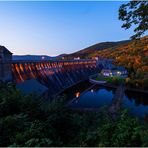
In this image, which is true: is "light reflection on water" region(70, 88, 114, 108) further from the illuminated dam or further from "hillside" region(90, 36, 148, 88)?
"hillside" region(90, 36, 148, 88)

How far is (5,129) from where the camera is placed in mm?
8109

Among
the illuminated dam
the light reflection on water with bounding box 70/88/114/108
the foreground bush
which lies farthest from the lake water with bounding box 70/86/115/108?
the foreground bush

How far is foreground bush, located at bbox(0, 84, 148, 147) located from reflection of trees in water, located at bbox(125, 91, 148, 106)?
34.2 metres

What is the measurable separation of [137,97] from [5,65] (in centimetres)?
3401

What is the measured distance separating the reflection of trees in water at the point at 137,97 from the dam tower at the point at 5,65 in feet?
90.4

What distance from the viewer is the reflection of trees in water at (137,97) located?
44.1 meters

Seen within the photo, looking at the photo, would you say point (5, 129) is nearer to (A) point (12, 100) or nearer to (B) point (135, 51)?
(A) point (12, 100)

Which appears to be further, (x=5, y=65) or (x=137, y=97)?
(x=137, y=97)

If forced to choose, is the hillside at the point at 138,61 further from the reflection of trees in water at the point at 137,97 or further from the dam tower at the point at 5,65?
the dam tower at the point at 5,65

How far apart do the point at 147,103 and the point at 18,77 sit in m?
28.6

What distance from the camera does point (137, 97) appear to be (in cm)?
4931

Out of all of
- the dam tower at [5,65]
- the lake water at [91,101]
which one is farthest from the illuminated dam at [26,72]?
the lake water at [91,101]

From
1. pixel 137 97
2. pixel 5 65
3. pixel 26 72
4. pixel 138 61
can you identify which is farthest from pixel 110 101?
pixel 5 65

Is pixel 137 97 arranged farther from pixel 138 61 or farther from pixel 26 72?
pixel 26 72
